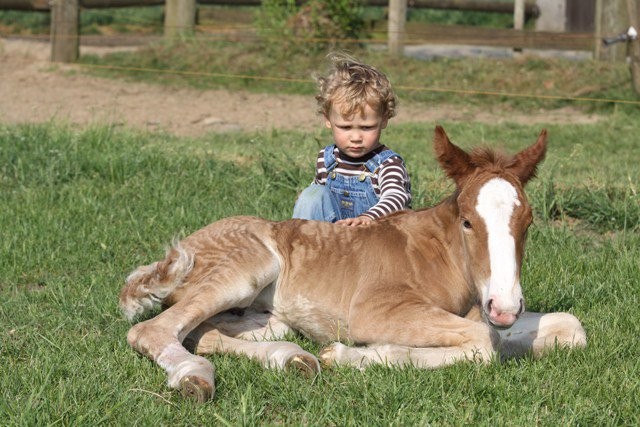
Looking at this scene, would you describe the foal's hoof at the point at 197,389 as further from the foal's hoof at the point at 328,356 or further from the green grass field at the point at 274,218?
the foal's hoof at the point at 328,356

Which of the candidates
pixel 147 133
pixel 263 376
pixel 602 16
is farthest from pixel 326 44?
pixel 263 376

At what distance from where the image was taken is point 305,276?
5.45 m

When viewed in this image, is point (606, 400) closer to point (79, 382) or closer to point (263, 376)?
point (263, 376)

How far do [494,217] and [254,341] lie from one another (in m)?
1.50

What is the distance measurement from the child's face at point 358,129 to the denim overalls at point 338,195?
154 millimetres

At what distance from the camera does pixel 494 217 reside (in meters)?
4.52

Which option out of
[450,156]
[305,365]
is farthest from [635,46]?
[305,365]

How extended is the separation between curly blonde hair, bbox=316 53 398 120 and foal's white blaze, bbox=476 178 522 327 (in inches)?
54.9

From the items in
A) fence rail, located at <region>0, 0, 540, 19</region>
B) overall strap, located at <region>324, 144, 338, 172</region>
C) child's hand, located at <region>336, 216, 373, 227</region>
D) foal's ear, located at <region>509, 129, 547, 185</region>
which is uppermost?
fence rail, located at <region>0, 0, 540, 19</region>

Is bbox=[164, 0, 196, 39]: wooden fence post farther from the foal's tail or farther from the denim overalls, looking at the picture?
the foal's tail

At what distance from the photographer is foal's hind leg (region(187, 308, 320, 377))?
470 cm

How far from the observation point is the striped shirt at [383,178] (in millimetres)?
5828

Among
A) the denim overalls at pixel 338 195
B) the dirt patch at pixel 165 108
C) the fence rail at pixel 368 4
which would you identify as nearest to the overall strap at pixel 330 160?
the denim overalls at pixel 338 195

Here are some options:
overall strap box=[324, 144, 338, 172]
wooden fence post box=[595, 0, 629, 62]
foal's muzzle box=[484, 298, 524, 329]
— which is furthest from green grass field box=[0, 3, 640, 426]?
overall strap box=[324, 144, 338, 172]
